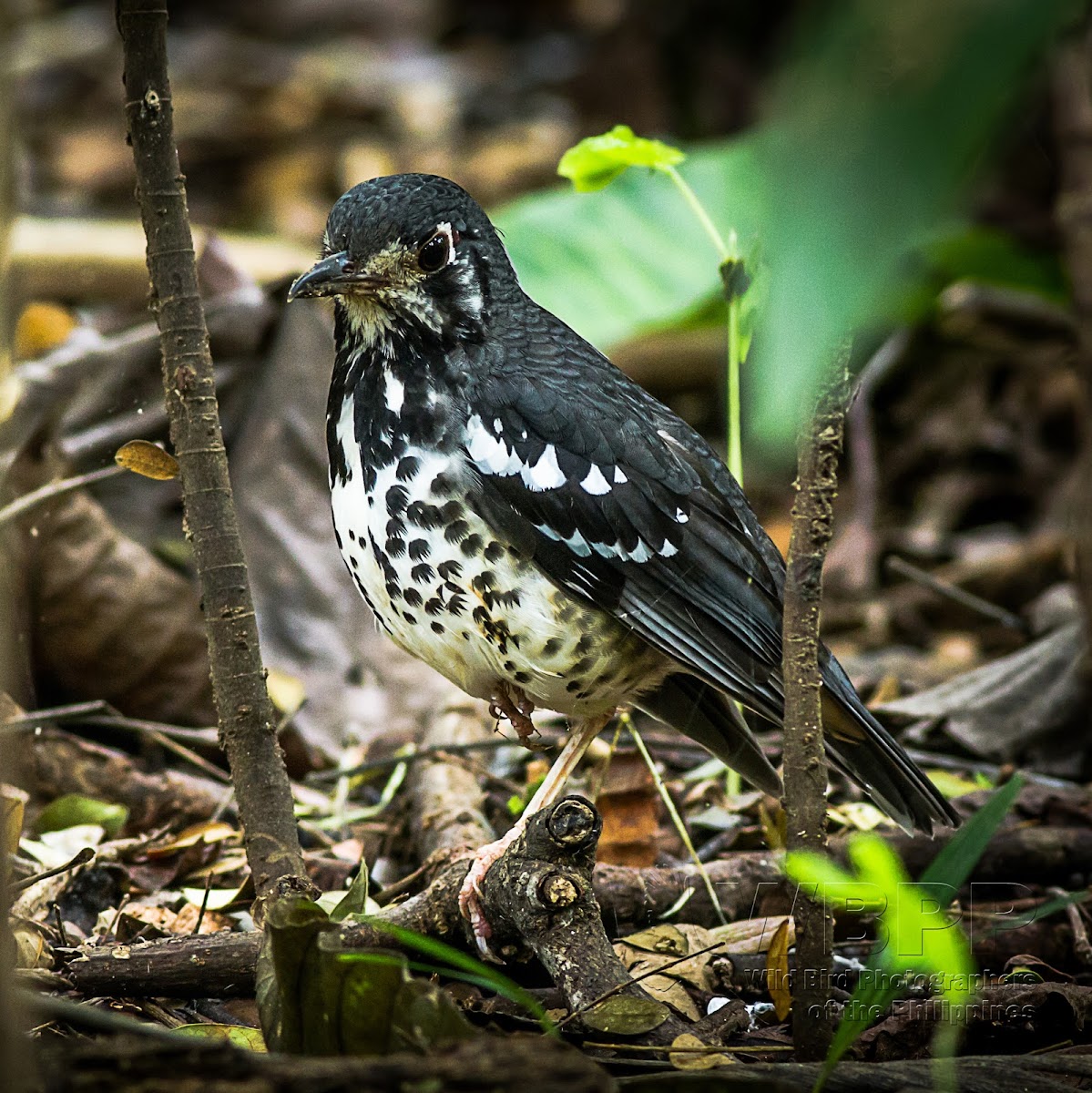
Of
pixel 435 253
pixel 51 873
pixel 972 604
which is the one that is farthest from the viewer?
pixel 972 604

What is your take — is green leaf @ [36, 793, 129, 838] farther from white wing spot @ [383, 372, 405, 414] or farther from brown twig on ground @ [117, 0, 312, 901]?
white wing spot @ [383, 372, 405, 414]

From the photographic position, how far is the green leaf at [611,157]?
3.47 m

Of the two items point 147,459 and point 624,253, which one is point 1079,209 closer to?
point 147,459

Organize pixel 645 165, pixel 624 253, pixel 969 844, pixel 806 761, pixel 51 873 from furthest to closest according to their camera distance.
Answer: pixel 624 253
pixel 645 165
pixel 51 873
pixel 806 761
pixel 969 844

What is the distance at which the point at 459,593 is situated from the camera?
3195 millimetres

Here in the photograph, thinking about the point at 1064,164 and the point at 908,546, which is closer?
the point at 1064,164

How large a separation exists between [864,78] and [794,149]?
6 cm

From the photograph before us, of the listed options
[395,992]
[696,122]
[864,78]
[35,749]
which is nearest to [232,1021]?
[395,992]

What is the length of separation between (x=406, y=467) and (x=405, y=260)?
1.67ft

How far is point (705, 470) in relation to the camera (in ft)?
11.8

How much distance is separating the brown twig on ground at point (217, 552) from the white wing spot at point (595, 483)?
879 millimetres

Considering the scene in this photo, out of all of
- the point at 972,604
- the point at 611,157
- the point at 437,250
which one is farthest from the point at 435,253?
the point at 972,604

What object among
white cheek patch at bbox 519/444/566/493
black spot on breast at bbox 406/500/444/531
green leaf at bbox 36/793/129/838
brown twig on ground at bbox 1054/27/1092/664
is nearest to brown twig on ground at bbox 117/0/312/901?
black spot on breast at bbox 406/500/444/531

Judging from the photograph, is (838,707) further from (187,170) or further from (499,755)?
(187,170)
